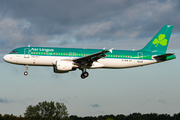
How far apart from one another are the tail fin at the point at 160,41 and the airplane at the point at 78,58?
9.09 ft

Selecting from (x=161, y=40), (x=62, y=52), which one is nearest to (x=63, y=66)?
(x=62, y=52)

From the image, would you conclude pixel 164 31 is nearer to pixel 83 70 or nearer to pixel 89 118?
pixel 83 70

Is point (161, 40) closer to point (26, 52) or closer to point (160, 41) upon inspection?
point (160, 41)

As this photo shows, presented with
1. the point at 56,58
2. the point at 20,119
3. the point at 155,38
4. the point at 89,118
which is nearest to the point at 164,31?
the point at 155,38

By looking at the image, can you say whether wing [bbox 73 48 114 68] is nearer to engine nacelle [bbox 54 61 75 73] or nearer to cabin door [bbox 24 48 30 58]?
engine nacelle [bbox 54 61 75 73]

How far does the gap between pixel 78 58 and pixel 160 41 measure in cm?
1853

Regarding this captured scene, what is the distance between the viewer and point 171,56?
Result: 2057 inches

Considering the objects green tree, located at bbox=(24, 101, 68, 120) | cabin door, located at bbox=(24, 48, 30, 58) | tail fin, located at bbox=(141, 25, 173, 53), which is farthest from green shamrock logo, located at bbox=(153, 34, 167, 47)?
green tree, located at bbox=(24, 101, 68, 120)

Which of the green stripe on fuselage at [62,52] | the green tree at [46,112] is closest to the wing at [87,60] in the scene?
the green stripe on fuselage at [62,52]

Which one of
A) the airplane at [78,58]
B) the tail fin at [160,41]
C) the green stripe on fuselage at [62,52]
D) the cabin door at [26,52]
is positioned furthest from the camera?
the tail fin at [160,41]

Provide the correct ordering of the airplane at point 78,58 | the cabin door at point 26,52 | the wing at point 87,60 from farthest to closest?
the cabin door at point 26,52 < the airplane at point 78,58 < the wing at point 87,60

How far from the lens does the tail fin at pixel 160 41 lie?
181 ft

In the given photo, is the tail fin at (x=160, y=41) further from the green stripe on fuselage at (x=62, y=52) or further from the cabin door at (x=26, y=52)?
the cabin door at (x=26, y=52)

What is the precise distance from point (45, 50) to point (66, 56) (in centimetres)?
353
